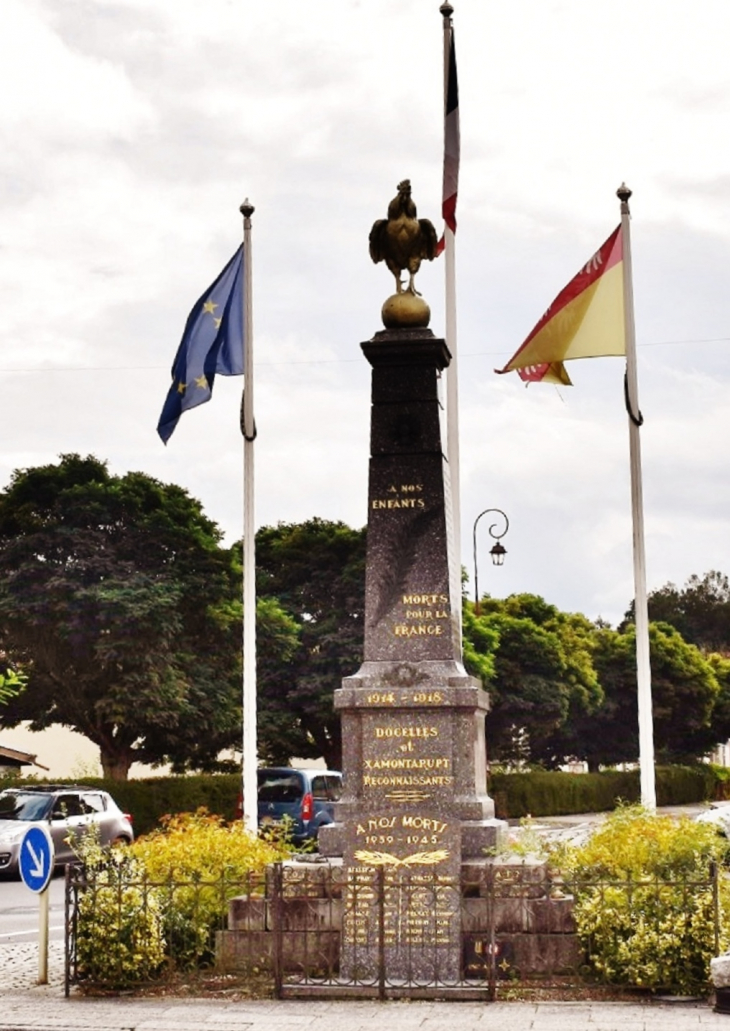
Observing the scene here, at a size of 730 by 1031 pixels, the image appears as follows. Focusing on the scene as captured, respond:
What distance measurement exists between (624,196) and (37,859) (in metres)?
11.7

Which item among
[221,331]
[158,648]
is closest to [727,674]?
[158,648]

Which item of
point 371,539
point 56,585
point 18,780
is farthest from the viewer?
point 56,585

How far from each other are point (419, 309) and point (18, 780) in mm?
24509

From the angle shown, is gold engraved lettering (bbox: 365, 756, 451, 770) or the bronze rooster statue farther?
the bronze rooster statue

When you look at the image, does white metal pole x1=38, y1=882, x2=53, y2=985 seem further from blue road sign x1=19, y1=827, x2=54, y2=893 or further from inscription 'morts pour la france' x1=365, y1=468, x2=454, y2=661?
inscription 'morts pour la france' x1=365, y1=468, x2=454, y2=661

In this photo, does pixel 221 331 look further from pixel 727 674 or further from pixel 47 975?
pixel 727 674

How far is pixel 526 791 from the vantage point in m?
53.9

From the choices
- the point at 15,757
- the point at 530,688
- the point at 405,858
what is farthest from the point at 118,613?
the point at 405,858

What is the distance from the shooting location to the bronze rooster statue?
623 inches

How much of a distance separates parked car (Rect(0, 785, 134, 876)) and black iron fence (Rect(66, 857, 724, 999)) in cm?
1548

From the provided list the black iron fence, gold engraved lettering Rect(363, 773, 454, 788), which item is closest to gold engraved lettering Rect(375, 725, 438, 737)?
gold engraved lettering Rect(363, 773, 454, 788)

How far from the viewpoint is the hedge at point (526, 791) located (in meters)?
38.8

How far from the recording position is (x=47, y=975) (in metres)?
14.1

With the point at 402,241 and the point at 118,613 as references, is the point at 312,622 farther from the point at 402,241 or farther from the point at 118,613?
the point at 402,241
